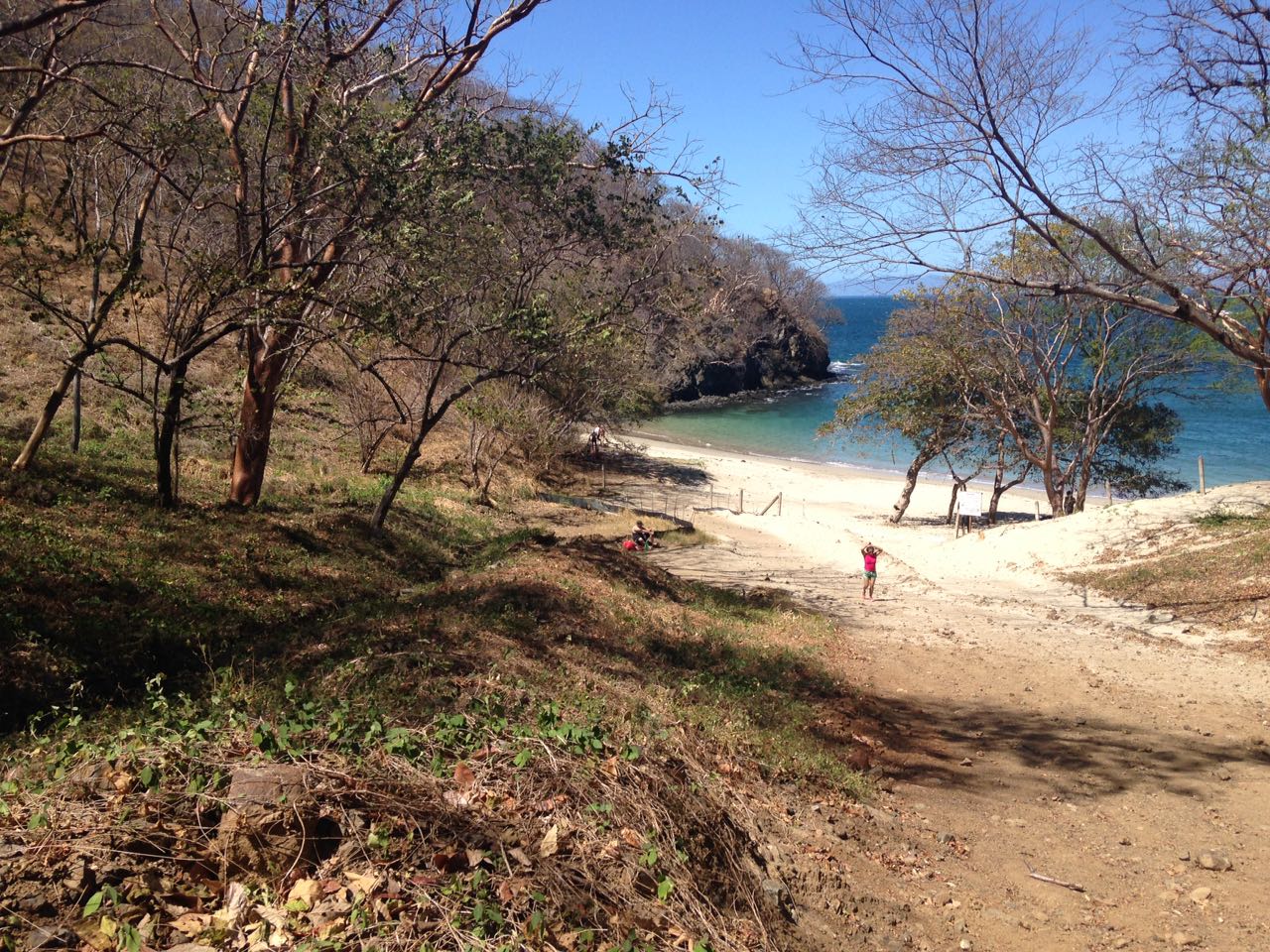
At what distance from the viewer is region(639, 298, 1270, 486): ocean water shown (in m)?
44.2

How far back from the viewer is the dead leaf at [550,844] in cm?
380

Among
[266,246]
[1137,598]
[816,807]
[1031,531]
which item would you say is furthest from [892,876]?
[1031,531]

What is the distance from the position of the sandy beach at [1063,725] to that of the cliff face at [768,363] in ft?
146

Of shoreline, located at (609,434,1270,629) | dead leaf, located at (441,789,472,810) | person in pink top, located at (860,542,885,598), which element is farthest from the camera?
shoreline, located at (609,434,1270,629)

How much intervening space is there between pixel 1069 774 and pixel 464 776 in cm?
601

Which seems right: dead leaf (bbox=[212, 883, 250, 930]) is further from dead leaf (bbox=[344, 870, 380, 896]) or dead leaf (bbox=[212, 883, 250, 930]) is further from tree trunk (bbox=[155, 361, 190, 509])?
tree trunk (bbox=[155, 361, 190, 509])

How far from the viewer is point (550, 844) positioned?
3857 millimetres

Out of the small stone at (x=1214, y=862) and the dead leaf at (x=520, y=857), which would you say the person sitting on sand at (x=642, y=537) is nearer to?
the small stone at (x=1214, y=862)

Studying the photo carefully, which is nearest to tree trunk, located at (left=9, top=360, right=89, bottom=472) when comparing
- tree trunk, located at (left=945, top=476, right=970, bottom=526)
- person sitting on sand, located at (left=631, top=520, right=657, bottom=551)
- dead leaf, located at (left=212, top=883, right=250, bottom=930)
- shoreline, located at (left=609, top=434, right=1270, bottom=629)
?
dead leaf, located at (left=212, top=883, right=250, bottom=930)

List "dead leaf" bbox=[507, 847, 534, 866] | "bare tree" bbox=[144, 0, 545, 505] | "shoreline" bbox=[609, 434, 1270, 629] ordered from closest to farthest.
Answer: "dead leaf" bbox=[507, 847, 534, 866] → "bare tree" bbox=[144, 0, 545, 505] → "shoreline" bbox=[609, 434, 1270, 629]

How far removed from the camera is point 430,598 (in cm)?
956

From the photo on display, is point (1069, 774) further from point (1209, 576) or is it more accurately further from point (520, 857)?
point (1209, 576)

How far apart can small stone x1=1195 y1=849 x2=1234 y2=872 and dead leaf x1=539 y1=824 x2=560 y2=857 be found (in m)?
5.01

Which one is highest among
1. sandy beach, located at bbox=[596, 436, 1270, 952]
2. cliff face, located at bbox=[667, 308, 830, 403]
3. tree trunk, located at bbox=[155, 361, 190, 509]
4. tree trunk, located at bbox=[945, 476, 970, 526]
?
cliff face, located at bbox=[667, 308, 830, 403]
